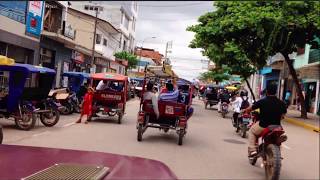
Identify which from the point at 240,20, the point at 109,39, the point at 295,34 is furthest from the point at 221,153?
the point at 109,39

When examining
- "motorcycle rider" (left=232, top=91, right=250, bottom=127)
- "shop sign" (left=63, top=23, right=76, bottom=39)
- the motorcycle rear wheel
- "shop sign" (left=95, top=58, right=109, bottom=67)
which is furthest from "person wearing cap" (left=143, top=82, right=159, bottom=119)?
"shop sign" (left=95, top=58, right=109, bottom=67)

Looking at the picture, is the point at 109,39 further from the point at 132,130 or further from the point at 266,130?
the point at 266,130

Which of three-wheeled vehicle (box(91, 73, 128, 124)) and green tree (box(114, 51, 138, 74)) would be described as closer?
three-wheeled vehicle (box(91, 73, 128, 124))

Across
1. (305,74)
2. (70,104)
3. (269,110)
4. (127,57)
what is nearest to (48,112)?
(70,104)

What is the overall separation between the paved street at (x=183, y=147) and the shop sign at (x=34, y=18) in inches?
472

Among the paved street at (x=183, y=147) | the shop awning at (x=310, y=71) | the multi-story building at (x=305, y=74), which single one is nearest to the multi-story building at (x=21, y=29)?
the paved street at (x=183, y=147)

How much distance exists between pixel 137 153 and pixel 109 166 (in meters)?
8.06

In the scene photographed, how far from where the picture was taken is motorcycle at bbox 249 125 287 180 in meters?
8.23

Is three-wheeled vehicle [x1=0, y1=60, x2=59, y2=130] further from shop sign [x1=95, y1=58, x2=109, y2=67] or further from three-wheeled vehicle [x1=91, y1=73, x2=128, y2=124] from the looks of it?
shop sign [x1=95, y1=58, x2=109, y2=67]

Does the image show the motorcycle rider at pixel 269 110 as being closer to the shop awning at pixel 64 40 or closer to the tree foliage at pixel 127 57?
the shop awning at pixel 64 40

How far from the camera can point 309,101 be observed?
1540 inches

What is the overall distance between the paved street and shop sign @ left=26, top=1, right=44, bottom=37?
12.0m

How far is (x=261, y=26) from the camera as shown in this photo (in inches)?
1000

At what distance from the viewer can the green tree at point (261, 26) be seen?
991 inches
